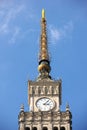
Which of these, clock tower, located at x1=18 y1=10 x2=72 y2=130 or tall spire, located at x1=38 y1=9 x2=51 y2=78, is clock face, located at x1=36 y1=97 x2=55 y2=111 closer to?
clock tower, located at x1=18 y1=10 x2=72 y2=130

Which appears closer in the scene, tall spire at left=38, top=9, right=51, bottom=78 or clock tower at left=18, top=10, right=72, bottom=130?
clock tower at left=18, top=10, right=72, bottom=130

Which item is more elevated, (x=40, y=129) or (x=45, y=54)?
(x=45, y=54)

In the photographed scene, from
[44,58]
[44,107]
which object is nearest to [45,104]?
[44,107]

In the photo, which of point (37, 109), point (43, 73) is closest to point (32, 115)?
point (37, 109)

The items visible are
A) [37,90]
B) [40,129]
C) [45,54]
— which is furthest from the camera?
[45,54]

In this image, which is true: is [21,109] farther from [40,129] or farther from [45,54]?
[45,54]

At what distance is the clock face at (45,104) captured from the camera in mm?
131400

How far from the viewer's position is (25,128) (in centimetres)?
12756

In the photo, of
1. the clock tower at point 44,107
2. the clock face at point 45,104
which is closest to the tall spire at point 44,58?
the clock tower at point 44,107

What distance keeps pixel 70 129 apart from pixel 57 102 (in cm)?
721

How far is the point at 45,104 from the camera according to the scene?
13225cm

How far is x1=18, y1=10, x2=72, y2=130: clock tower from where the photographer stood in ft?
420

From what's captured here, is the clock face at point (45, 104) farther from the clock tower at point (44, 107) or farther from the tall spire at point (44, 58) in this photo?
the tall spire at point (44, 58)

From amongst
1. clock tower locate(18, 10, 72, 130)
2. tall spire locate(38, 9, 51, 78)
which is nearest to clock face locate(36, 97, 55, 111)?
clock tower locate(18, 10, 72, 130)
